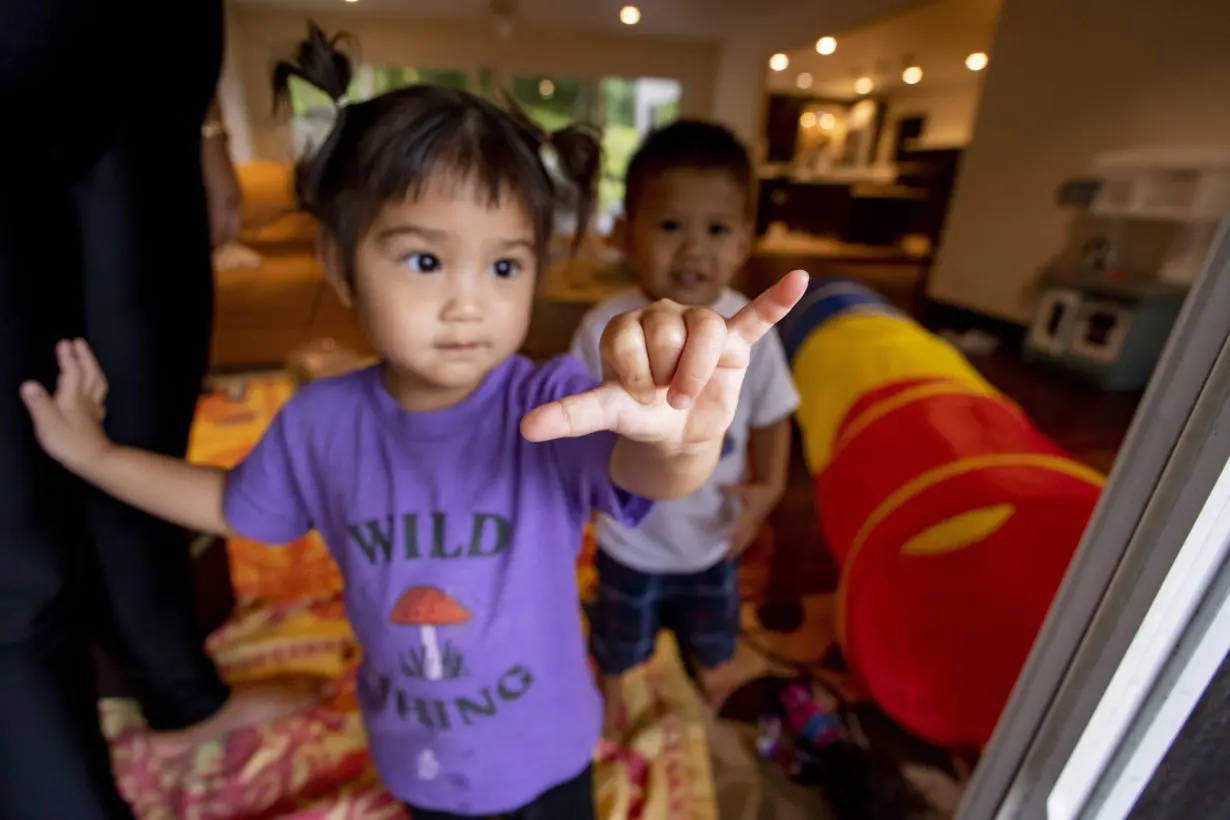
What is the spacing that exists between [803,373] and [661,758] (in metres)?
0.79

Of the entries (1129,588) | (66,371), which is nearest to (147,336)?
(66,371)

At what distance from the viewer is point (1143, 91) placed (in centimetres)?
256

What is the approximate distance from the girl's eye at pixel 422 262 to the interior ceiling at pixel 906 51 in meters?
3.53

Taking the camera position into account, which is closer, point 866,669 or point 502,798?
point 502,798

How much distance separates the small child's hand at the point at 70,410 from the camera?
52 centimetres

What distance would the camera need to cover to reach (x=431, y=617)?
55 cm

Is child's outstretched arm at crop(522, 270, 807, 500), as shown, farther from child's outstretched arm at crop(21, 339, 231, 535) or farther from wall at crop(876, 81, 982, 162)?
wall at crop(876, 81, 982, 162)

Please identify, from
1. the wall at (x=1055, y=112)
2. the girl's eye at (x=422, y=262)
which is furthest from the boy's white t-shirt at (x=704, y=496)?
the wall at (x=1055, y=112)

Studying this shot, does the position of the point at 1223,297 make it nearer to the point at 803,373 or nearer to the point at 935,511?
the point at 935,511

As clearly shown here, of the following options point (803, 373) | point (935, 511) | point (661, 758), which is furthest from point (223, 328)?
point (935, 511)

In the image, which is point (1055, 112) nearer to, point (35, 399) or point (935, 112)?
point (35, 399)

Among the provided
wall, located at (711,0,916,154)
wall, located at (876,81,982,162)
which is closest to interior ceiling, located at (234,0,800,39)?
wall, located at (711,0,916,154)

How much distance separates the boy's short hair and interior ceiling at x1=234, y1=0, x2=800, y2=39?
4.09 meters

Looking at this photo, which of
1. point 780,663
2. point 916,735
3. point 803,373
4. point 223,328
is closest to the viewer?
point 916,735
